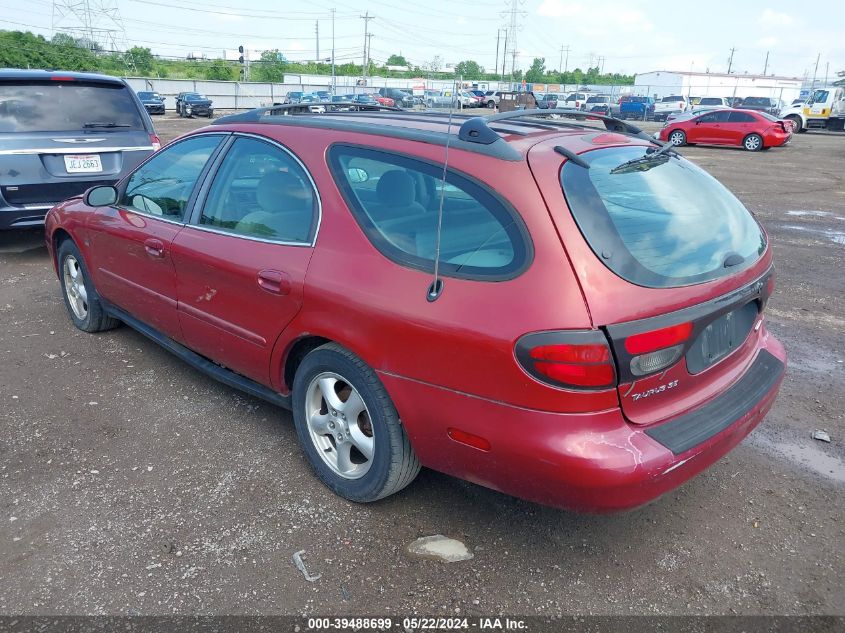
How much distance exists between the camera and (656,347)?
2.25 metres

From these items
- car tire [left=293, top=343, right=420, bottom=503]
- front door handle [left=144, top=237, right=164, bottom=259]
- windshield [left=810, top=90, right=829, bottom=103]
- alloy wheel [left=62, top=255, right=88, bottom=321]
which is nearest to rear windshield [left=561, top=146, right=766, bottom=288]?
car tire [left=293, top=343, right=420, bottom=503]

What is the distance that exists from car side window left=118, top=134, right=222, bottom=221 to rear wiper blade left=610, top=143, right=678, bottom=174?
2.17 metres

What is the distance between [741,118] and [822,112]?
46.2ft

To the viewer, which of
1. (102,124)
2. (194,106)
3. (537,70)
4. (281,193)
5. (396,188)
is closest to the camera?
(396,188)

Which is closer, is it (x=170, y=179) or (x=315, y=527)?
(x=315, y=527)

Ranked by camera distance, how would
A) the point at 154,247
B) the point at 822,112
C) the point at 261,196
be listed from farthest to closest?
the point at 822,112
the point at 154,247
the point at 261,196

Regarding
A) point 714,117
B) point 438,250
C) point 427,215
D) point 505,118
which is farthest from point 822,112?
point 438,250

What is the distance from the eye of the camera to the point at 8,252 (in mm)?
7547

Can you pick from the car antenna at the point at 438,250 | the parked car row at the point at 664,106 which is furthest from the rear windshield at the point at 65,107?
the parked car row at the point at 664,106

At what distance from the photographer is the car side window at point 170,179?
3.69 m

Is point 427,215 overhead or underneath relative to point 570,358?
overhead

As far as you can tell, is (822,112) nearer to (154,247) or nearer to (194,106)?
(194,106)

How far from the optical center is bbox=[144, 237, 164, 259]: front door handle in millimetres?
3705

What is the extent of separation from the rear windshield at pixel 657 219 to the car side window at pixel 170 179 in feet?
7.10
